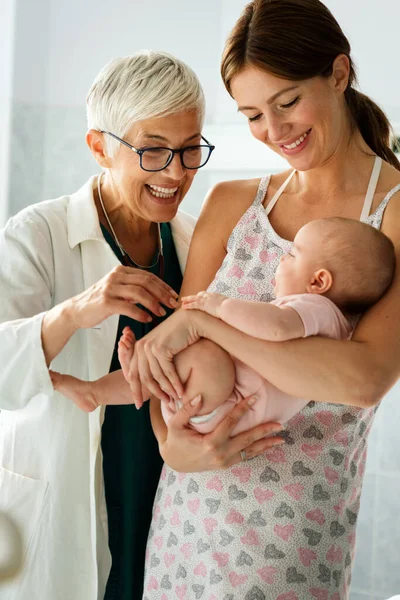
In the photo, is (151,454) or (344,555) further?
(151,454)

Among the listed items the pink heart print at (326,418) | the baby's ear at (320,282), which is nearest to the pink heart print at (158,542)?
the pink heart print at (326,418)

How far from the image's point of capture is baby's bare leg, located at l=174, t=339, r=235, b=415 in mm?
1568

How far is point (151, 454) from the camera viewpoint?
203 centimetres

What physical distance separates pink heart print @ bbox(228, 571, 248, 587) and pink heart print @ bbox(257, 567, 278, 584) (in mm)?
33

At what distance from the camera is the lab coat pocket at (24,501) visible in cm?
188

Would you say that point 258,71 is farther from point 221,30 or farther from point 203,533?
point 221,30

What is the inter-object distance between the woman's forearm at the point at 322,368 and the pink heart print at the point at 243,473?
0.26 metres

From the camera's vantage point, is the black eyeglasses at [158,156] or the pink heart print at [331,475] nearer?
the pink heart print at [331,475]

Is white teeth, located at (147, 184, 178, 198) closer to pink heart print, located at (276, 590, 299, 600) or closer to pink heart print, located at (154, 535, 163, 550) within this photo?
pink heart print, located at (154, 535, 163, 550)

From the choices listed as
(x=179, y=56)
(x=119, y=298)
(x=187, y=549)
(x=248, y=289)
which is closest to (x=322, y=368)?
(x=248, y=289)

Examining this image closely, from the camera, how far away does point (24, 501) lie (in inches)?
74.2

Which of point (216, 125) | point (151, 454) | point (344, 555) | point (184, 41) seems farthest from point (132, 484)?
point (184, 41)

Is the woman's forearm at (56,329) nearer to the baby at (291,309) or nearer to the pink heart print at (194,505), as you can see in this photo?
the baby at (291,309)

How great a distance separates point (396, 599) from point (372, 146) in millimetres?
1170
